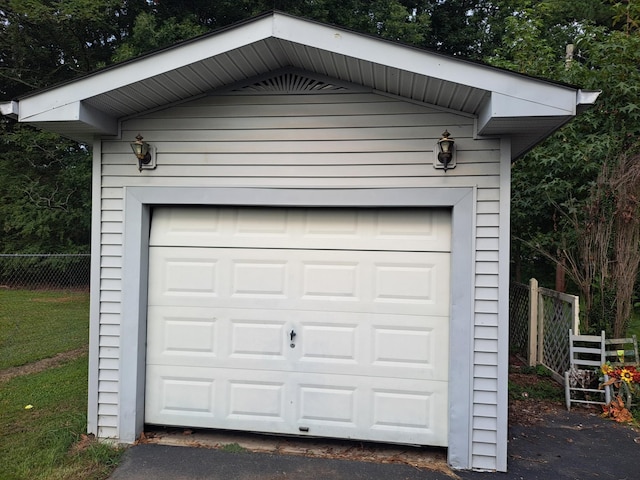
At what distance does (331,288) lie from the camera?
367 cm

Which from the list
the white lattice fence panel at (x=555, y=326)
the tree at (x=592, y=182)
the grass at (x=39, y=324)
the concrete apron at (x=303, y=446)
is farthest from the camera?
the grass at (x=39, y=324)

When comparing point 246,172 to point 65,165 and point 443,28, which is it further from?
point 443,28

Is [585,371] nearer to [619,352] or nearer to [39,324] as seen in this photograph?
[619,352]

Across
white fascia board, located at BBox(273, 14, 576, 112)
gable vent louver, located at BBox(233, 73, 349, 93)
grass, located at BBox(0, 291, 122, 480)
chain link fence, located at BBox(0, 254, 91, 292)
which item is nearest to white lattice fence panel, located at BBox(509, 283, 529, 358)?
white fascia board, located at BBox(273, 14, 576, 112)

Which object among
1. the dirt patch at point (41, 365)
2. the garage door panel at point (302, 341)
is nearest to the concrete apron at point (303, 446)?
the garage door panel at point (302, 341)

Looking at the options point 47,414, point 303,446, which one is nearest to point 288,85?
point 303,446

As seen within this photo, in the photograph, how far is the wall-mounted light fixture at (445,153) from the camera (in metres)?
3.25

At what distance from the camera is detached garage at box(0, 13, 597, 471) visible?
334 cm

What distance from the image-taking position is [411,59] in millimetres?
3045

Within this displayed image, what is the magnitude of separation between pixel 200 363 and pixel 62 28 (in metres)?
13.9

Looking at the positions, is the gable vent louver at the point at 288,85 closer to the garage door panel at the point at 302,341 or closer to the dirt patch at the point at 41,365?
the garage door panel at the point at 302,341

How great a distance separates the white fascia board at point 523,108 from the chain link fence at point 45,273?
492 inches

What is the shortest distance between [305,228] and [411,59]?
60.1 inches

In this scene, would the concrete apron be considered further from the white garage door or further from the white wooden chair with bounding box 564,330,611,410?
the white wooden chair with bounding box 564,330,611,410
